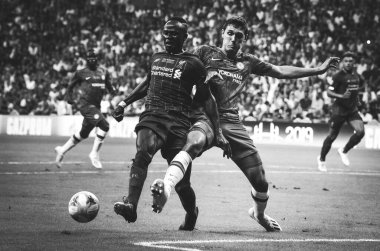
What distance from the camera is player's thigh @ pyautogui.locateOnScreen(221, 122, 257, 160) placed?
8.38 m

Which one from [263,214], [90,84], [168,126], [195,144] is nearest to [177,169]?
[195,144]

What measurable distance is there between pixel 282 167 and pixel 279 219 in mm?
9455

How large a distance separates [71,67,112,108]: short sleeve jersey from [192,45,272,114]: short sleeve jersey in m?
9.38

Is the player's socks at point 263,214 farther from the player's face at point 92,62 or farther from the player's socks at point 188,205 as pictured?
the player's face at point 92,62

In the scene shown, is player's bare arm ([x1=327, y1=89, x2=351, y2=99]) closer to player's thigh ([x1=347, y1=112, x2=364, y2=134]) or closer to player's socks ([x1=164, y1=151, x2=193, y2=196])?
player's thigh ([x1=347, y1=112, x2=364, y2=134])

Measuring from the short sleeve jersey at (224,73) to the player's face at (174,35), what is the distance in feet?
2.03

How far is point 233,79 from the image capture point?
8.53m

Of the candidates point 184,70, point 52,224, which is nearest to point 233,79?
point 184,70

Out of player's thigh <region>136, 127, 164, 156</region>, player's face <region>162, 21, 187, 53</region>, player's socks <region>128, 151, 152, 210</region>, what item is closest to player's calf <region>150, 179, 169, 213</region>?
player's socks <region>128, 151, 152, 210</region>

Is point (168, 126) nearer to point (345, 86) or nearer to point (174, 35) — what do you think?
point (174, 35)

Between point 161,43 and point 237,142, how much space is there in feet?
84.5

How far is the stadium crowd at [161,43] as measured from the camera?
29.0m

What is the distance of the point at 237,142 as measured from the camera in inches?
330

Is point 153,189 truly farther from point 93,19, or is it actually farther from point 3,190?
point 93,19
